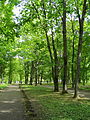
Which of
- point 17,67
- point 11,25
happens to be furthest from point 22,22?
point 17,67

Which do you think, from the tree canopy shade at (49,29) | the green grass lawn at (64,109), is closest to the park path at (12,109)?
the green grass lawn at (64,109)

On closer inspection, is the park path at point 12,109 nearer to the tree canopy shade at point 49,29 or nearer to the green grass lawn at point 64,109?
the green grass lawn at point 64,109

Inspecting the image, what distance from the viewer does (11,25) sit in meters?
10.1

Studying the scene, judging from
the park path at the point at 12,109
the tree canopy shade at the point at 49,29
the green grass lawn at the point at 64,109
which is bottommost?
the park path at the point at 12,109

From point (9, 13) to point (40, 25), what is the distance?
252 centimetres

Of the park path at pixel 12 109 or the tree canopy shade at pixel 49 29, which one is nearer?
→ the park path at pixel 12 109

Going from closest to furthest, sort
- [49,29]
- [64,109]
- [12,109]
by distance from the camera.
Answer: [64,109], [12,109], [49,29]

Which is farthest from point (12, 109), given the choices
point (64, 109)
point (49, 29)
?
point (49, 29)

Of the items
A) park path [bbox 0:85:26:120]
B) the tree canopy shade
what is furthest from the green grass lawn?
the tree canopy shade

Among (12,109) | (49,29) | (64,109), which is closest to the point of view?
(64,109)

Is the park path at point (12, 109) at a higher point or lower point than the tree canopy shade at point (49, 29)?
lower

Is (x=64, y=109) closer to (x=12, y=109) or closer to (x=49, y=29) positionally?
(x=12, y=109)

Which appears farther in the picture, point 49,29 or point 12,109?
point 49,29

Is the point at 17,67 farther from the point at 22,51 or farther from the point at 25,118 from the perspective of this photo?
the point at 25,118
